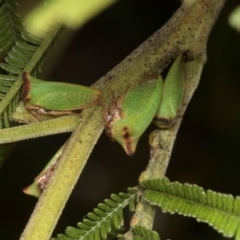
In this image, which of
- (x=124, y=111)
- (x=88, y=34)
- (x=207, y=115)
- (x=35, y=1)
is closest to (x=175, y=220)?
(x=207, y=115)

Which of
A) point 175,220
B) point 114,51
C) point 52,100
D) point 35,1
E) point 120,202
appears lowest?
point 120,202

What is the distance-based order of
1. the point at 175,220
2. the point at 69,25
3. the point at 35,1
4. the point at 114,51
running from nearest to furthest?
1. the point at 69,25
2. the point at 35,1
3. the point at 175,220
4. the point at 114,51

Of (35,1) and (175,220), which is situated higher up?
(35,1)

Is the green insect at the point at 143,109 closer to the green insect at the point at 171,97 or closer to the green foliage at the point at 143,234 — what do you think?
the green insect at the point at 171,97

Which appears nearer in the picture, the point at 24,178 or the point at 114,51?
the point at 24,178

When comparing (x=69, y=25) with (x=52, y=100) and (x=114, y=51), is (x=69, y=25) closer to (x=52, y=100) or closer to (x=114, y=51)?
(x=52, y=100)

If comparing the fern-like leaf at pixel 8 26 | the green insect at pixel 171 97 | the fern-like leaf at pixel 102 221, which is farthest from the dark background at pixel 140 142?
the fern-like leaf at pixel 102 221

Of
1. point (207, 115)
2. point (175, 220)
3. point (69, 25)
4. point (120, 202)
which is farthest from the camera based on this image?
point (175, 220)
